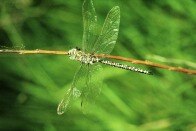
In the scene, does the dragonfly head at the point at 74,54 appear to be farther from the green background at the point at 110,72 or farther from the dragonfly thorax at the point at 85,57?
the green background at the point at 110,72

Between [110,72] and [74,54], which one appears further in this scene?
[110,72]

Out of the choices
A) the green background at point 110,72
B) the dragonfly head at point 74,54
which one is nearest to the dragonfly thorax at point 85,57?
the dragonfly head at point 74,54

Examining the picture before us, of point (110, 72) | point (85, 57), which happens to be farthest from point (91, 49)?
point (110, 72)

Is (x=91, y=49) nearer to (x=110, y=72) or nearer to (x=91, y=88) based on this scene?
(x=91, y=88)

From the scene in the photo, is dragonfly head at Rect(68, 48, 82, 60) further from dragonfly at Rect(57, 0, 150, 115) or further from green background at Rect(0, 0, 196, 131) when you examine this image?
green background at Rect(0, 0, 196, 131)

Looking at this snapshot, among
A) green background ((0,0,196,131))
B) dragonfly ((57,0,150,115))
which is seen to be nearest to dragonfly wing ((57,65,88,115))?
dragonfly ((57,0,150,115))
